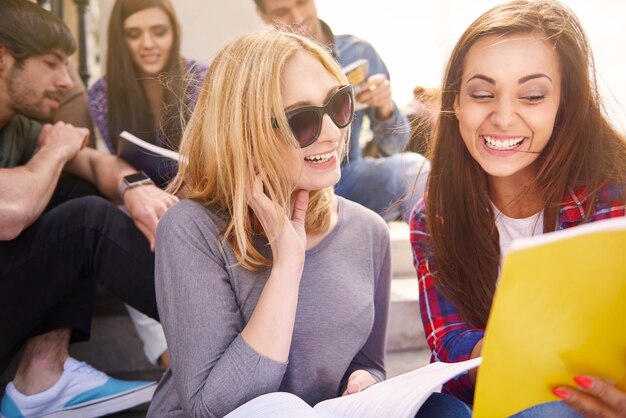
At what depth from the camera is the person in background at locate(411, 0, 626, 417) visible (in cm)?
133

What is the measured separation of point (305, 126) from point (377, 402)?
0.54 m

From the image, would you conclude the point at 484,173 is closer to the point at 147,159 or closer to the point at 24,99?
the point at 147,159

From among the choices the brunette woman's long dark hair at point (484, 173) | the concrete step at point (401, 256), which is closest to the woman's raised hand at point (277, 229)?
the brunette woman's long dark hair at point (484, 173)

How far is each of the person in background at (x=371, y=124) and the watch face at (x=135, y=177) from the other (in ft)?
2.36

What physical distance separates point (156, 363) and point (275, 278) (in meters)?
1.07

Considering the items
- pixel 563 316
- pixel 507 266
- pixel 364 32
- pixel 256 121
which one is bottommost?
pixel 563 316

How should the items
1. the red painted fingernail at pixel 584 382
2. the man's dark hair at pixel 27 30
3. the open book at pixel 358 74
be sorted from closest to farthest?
the red painted fingernail at pixel 584 382 → the man's dark hair at pixel 27 30 → the open book at pixel 358 74

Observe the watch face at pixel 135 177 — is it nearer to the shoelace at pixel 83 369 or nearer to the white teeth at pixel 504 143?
the shoelace at pixel 83 369

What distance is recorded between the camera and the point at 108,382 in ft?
6.02

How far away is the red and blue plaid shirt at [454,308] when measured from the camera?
132cm

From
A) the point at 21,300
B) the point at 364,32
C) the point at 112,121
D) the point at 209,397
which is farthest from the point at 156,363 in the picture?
the point at 364,32

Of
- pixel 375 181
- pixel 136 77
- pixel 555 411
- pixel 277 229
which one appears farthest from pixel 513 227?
pixel 136 77

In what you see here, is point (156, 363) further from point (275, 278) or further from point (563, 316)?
point (563, 316)

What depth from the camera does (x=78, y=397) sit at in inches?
70.8
